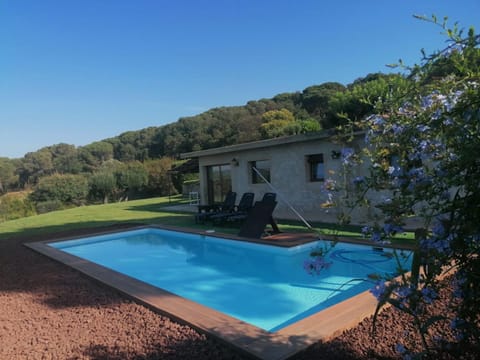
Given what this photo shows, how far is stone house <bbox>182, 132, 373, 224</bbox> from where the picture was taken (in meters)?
11.5

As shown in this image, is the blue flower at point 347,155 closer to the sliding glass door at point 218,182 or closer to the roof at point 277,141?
the roof at point 277,141

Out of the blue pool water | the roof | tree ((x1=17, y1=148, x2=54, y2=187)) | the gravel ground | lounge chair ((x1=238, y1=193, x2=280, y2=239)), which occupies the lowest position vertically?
the blue pool water

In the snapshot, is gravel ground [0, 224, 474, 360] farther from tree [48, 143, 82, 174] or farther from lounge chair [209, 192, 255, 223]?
tree [48, 143, 82, 174]

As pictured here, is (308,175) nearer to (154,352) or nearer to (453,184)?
(154,352)

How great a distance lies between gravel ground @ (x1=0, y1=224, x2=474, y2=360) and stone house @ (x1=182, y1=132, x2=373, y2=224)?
286 inches

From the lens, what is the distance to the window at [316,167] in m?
12.0

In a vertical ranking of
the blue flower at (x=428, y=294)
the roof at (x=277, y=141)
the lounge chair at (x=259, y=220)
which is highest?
the roof at (x=277, y=141)

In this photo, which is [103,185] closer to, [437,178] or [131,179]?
[131,179]

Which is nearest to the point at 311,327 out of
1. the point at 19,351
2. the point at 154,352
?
the point at 154,352

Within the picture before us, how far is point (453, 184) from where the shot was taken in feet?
4.92

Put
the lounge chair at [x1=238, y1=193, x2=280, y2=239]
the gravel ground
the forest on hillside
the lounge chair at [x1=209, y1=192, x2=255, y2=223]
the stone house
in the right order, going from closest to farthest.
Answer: the gravel ground
the lounge chair at [x1=238, y1=193, x2=280, y2=239]
the lounge chair at [x1=209, y1=192, x2=255, y2=223]
the stone house
the forest on hillside

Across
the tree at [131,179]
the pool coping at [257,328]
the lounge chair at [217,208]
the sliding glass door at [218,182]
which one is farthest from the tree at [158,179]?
the pool coping at [257,328]

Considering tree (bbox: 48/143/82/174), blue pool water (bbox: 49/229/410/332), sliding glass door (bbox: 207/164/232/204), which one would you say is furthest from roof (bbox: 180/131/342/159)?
tree (bbox: 48/143/82/174)

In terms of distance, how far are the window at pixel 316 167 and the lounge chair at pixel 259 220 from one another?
149 inches
